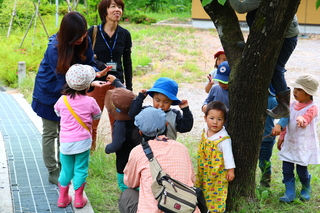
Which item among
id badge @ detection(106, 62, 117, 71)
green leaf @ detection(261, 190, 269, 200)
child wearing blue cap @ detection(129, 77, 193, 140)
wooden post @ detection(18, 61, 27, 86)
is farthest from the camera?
wooden post @ detection(18, 61, 27, 86)

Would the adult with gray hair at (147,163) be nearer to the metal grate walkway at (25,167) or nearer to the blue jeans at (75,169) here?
the blue jeans at (75,169)

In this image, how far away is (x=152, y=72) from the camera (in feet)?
40.1

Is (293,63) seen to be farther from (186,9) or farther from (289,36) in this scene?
(186,9)

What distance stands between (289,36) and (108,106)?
1.62 metres

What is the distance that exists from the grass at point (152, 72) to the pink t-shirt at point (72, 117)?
2.31ft

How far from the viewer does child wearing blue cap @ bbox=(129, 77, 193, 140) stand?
3582 mm

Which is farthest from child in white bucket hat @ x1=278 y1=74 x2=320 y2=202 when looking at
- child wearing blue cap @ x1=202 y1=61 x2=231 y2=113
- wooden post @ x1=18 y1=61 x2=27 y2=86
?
wooden post @ x1=18 y1=61 x2=27 y2=86

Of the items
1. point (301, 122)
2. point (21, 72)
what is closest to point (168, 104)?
point (301, 122)

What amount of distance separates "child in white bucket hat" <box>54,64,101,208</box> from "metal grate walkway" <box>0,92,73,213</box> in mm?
315

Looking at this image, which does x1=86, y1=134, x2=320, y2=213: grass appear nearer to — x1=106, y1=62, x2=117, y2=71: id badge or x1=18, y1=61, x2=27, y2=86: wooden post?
x1=106, y1=62, x2=117, y2=71: id badge

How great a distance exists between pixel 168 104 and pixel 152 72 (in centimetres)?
859

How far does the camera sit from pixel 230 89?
3652 mm

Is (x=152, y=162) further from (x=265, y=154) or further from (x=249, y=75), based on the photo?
(x=265, y=154)

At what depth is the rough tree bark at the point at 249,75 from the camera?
3258 mm
